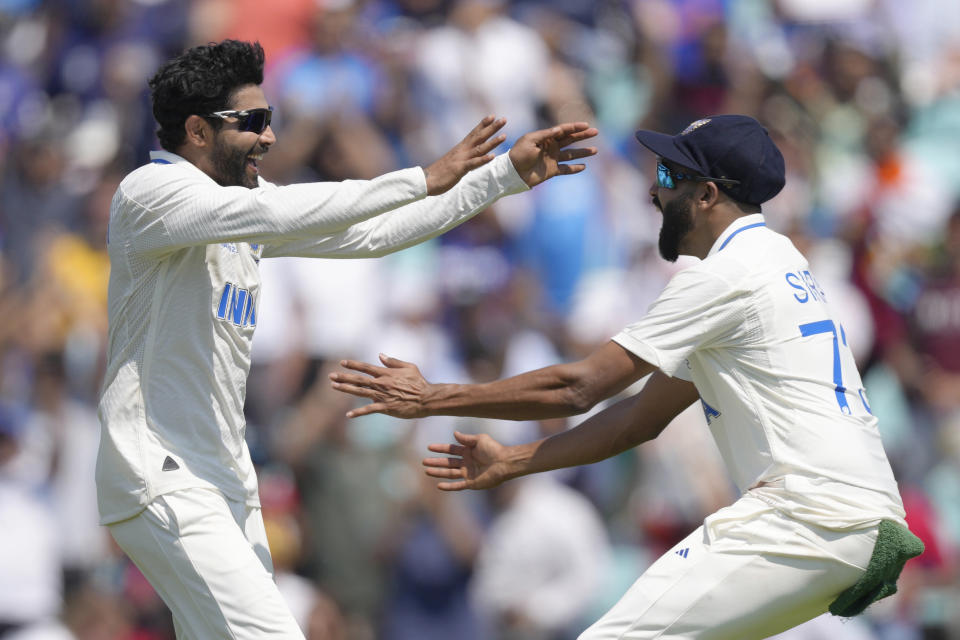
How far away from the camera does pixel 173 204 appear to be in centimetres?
476

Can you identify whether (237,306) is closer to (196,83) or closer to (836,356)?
(196,83)

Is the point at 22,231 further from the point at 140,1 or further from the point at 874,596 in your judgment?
the point at 874,596

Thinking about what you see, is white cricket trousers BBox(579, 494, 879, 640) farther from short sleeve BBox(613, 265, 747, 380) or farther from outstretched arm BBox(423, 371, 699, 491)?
outstretched arm BBox(423, 371, 699, 491)

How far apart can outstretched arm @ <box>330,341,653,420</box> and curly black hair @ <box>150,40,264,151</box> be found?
1136 mm

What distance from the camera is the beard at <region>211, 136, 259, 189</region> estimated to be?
16.9 ft

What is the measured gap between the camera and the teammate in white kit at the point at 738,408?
181 inches

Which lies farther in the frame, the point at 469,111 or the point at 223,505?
the point at 469,111

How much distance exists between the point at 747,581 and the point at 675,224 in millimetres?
1360

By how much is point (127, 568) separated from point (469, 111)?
449cm

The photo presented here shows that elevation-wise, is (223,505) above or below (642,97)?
below

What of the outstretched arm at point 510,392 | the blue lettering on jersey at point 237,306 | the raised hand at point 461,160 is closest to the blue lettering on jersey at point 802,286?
the outstretched arm at point 510,392

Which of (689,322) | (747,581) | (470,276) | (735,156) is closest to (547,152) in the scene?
(735,156)

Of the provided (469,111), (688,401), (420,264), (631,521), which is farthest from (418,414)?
(469,111)

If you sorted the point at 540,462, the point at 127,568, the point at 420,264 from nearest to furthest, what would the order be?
the point at 540,462 → the point at 127,568 → the point at 420,264
